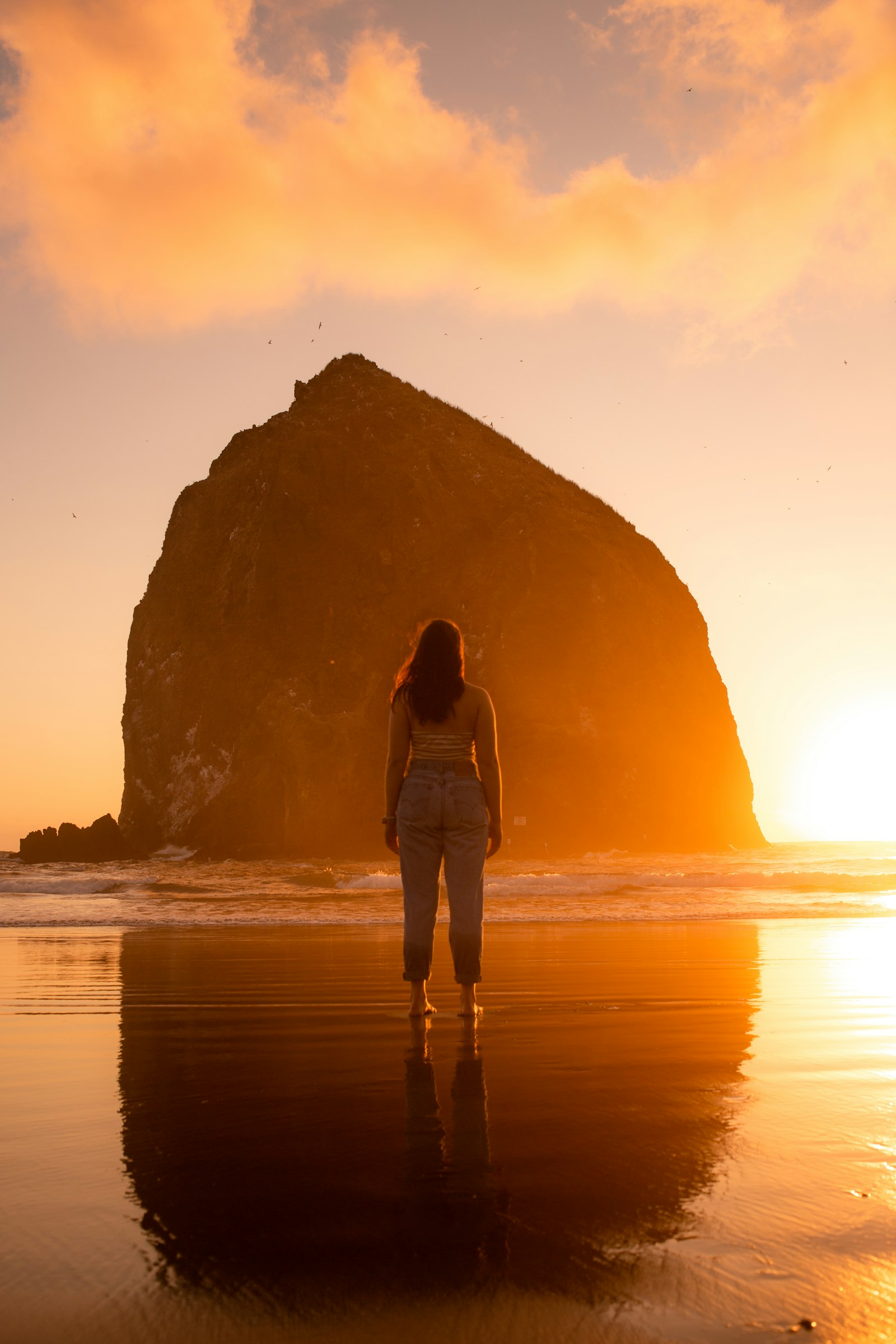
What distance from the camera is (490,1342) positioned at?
4.23ft

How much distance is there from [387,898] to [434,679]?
13791 millimetres

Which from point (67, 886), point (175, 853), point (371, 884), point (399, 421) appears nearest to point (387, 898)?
point (371, 884)

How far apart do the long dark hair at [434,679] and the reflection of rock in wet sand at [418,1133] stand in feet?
4.59

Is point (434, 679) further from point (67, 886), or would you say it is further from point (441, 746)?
point (67, 886)

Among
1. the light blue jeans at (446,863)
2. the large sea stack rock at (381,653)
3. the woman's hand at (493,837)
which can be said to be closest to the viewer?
the light blue jeans at (446,863)

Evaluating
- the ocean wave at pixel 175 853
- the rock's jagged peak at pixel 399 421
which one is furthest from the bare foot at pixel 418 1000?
the rock's jagged peak at pixel 399 421

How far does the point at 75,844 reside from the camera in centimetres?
4938

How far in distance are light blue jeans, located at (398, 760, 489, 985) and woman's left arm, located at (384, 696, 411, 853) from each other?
0.31 ft

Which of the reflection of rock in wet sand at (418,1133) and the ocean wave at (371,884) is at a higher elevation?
the reflection of rock in wet sand at (418,1133)

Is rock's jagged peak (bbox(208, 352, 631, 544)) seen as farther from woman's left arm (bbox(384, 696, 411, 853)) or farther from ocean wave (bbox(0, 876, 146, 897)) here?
woman's left arm (bbox(384, 696, 411, 853))

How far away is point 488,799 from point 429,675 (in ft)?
2.11

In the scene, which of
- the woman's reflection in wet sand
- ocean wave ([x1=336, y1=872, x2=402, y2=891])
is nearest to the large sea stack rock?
ocean wave ([x1=336, y1=872, x2=402, y2=891])

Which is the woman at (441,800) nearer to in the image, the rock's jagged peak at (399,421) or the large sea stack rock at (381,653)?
the large sea stack rock at (381,653)

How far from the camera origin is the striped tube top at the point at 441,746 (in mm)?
4465
